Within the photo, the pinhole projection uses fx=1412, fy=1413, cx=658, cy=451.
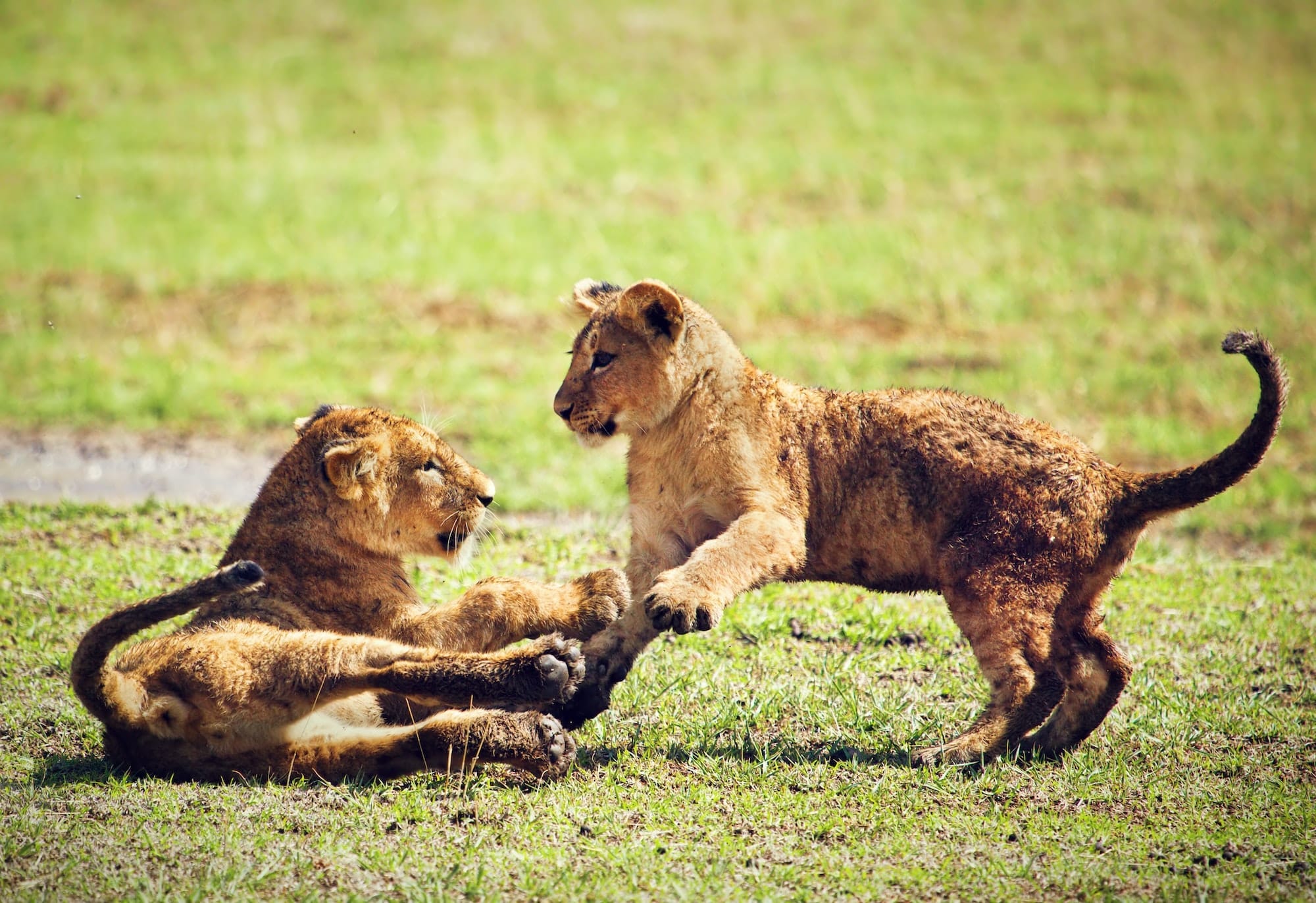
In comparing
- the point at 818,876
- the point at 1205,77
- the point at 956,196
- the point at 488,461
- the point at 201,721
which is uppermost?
the point at 1205,77

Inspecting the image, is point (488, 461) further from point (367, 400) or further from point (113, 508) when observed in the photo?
point (113, 508)

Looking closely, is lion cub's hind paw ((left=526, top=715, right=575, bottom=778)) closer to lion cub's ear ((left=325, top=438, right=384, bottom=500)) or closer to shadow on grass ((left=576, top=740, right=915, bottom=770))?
shadow on grass ((left=576, top=740, right=915, bottom=770))

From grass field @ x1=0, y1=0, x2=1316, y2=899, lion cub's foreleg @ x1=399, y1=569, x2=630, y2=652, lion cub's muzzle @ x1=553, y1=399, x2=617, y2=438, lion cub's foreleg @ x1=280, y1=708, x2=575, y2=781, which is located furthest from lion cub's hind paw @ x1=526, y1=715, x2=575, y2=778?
lion cub's muzzle @ x1=553, y1=399, x2=617, y2=438

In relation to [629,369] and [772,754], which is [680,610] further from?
[629,369]

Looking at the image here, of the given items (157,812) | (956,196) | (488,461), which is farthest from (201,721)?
(956,196)

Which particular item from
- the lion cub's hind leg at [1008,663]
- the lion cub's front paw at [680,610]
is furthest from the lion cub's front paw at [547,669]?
the lion cub's hind leg at [1008,663]

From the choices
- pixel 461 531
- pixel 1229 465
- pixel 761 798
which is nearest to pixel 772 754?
pixel 761 798

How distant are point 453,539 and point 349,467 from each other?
1.90 ft

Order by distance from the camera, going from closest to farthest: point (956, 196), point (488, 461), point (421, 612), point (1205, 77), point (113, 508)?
point (421, 612), point (113, 508), point (488, 461), point (956, 196), point (1205, 77)

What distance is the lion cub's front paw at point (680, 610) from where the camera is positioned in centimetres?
495

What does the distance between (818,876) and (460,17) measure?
61.6 feet

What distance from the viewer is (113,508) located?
26.9ft

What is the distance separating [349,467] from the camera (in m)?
5.39

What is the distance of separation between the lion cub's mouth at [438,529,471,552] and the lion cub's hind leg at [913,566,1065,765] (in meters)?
1.99
